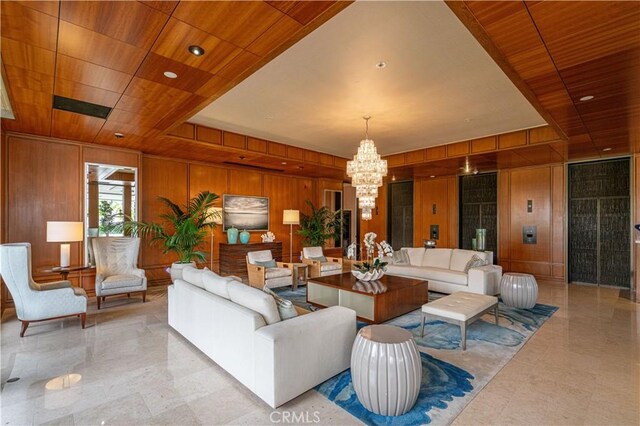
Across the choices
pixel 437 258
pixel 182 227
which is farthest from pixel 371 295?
pixel 182 227

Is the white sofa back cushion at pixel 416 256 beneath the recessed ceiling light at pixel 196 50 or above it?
beneath

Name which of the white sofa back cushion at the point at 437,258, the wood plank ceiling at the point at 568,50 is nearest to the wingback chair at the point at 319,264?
the white sofa back cushion at the point at 437,258

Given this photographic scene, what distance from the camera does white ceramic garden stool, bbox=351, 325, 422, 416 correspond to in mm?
2047

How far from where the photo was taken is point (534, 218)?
7.31m

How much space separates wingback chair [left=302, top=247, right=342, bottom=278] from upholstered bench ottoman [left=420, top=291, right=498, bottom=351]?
295 cm

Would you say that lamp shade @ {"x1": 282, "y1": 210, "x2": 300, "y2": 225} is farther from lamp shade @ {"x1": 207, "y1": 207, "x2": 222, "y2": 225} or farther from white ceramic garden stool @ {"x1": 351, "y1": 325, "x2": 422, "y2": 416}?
white ceramic garden stool @ {"x1": 351, "y1": 325, "x2": 422, "y2": 416}

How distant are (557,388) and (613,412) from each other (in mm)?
340

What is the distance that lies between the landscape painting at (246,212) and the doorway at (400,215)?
439cm

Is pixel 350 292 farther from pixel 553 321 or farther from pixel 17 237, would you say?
pixel 17 237

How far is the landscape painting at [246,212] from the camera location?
7.64 m

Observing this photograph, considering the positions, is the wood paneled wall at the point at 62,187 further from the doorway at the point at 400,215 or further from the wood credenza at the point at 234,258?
the doorway at the point at 400,215

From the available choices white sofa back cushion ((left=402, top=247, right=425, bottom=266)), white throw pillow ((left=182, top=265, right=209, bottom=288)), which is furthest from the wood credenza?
white sofa back cushion ((left=402, top=247, right=425, bottom=266))

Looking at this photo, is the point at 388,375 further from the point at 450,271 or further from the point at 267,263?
the point at 267,263

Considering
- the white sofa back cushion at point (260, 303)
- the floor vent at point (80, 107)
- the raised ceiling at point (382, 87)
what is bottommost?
the white sofa back cushion at point (260, 303)
